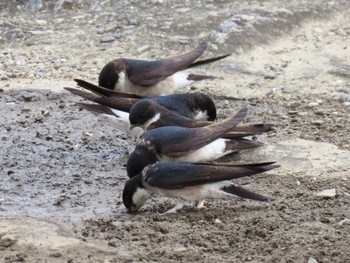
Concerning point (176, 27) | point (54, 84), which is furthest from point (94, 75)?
point (176, 27)

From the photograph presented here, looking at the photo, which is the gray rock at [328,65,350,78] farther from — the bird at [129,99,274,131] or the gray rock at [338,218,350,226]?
the gray rock at [338,218,350,226]

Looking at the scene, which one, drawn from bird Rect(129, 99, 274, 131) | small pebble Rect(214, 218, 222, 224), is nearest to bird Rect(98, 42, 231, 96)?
bird Rect(129, 99, 274, 131)

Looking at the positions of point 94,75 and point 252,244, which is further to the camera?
point 94,75

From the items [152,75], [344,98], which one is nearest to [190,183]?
[152,75]

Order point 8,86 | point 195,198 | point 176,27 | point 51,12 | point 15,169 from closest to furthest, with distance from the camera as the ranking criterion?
point 195,198 → point 15,169 → point 8,86 → point 176,27 → point 51,12

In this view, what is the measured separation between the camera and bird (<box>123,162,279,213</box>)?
16.6 feet

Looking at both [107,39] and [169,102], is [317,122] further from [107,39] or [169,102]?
[107,39]

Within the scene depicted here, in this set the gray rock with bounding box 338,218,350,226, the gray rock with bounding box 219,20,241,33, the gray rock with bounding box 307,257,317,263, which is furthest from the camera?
the gray rock with bounding box 219,20,241,33

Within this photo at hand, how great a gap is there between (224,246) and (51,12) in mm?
5617

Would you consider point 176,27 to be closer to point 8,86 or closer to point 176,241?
point 8,86

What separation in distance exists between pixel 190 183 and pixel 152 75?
2533 mm

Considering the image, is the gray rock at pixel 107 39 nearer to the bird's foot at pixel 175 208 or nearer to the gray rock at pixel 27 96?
the gray rock at pixel 27 96

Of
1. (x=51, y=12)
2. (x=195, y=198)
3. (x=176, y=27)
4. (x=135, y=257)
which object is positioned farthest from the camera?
(x=51, y=12)

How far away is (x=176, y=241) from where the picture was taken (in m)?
4.62
